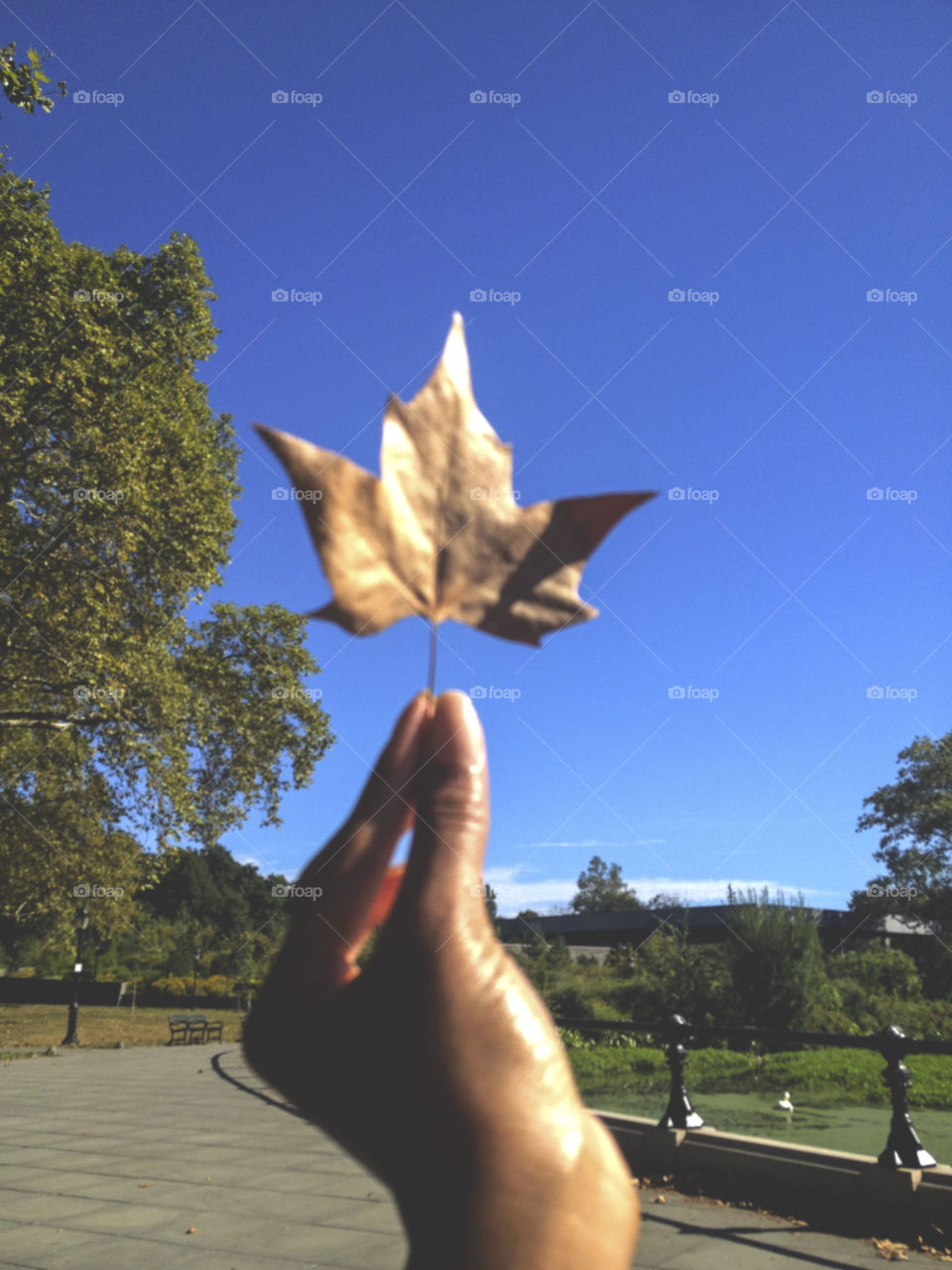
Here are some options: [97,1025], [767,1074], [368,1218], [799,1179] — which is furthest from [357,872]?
[97,1025]

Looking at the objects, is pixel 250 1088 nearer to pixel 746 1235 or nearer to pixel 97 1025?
pixel 746 1235

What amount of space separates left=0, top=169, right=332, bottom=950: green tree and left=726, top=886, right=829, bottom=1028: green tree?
9153 millimetres

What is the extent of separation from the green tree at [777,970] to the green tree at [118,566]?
30.0 ft

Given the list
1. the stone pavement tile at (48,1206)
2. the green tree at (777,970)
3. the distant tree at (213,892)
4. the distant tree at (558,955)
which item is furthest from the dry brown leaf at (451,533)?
the distant tree at (213,892)

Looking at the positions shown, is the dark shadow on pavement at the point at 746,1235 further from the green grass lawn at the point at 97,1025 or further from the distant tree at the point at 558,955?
the green grass lawn at the point at 97,1025

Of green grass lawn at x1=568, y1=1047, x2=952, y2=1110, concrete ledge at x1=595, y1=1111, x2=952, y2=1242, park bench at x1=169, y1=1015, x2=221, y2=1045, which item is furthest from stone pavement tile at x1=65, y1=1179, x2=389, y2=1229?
park bench at x1=169, y1=1015, x2=221, y2=1045

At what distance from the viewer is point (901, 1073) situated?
20.4ft

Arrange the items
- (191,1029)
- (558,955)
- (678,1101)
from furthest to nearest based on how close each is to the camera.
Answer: (191,1029) → (558,955) → (678,1101)

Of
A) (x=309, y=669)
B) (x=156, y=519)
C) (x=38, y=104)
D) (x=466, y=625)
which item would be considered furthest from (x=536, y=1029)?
(x=309, y=669)

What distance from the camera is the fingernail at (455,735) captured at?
1.21m

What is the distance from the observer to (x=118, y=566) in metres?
13.8

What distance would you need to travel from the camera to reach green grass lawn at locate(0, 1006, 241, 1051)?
26094 mm

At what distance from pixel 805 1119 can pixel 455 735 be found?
1179 cm

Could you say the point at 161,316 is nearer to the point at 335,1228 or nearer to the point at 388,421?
the point at 335,1228
